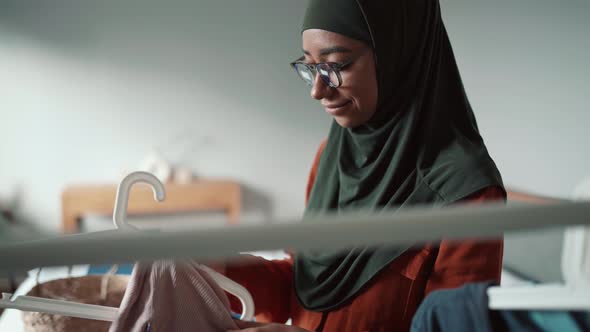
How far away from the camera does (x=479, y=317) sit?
0.52 metres

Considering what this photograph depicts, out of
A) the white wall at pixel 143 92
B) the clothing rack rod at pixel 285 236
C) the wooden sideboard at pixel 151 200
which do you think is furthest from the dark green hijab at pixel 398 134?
the white wall at pixel 143 92

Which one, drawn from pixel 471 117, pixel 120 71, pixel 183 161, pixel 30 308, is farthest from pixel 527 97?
pixel 120 71

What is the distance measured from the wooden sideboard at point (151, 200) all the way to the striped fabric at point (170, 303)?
8.87 ft

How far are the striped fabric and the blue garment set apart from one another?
34 centimetres

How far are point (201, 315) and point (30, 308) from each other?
23 centimetres

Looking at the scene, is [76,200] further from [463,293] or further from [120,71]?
[463,293]

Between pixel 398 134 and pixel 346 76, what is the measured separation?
6.0 inches

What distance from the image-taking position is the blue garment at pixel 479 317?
0.49 m

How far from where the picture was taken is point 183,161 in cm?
376

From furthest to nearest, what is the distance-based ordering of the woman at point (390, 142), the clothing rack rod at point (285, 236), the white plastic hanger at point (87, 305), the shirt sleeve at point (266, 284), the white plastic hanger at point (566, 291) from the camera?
1. the shirt sleeve at point (266, 284)
2. the woman at point (390, 142)
3. the white plastic hanger at point (87, 305)
4. the white plastic hanger at point (566, 291)
5. the clothing rack rod at point (285, 236)

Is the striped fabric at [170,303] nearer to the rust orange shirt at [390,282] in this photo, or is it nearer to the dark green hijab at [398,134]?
the rust orange shirt at [390,282]

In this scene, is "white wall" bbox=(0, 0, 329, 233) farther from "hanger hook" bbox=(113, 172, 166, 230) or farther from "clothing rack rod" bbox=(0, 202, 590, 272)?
"clothing rack rod" bbox=(0, 202, 590, 272)

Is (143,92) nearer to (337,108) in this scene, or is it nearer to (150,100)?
(150,100)

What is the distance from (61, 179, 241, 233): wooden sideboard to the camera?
3455 mm
